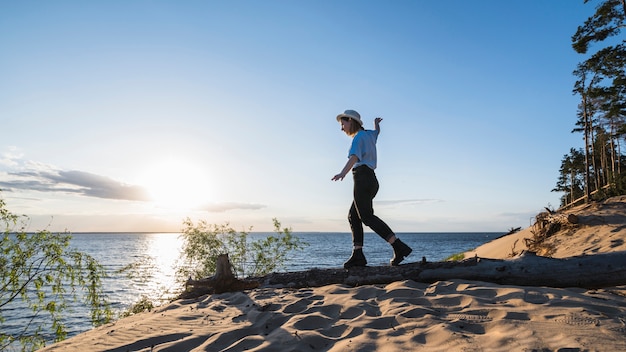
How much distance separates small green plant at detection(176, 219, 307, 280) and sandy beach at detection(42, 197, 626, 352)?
5.76 m

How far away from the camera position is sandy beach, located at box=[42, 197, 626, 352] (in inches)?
113

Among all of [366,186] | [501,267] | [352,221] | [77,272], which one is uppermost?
[366,186]

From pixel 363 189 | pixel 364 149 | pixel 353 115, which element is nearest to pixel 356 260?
pixel 363 189

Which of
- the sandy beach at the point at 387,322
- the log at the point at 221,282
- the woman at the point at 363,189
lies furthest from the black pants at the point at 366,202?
the log at the point at 221,282

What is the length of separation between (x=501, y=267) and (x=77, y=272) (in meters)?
8.64

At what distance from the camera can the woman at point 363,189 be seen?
572 centimetres

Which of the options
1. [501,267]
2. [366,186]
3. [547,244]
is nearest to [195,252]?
[366,186]

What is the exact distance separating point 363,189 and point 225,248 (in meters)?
6.77

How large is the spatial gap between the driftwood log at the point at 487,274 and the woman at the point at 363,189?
374mm

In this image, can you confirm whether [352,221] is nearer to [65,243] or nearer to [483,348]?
[483,348]

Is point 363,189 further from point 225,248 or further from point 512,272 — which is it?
point 225,248

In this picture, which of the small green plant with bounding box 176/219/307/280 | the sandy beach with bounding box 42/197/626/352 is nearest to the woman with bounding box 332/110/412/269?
the sandy beach with bounding box 42/197/626/352

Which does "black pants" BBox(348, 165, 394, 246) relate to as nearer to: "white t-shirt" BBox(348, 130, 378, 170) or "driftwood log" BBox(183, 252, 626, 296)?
"white t-shirt" BBox(348, 130, 378, 170)

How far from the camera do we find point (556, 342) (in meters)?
2.68
